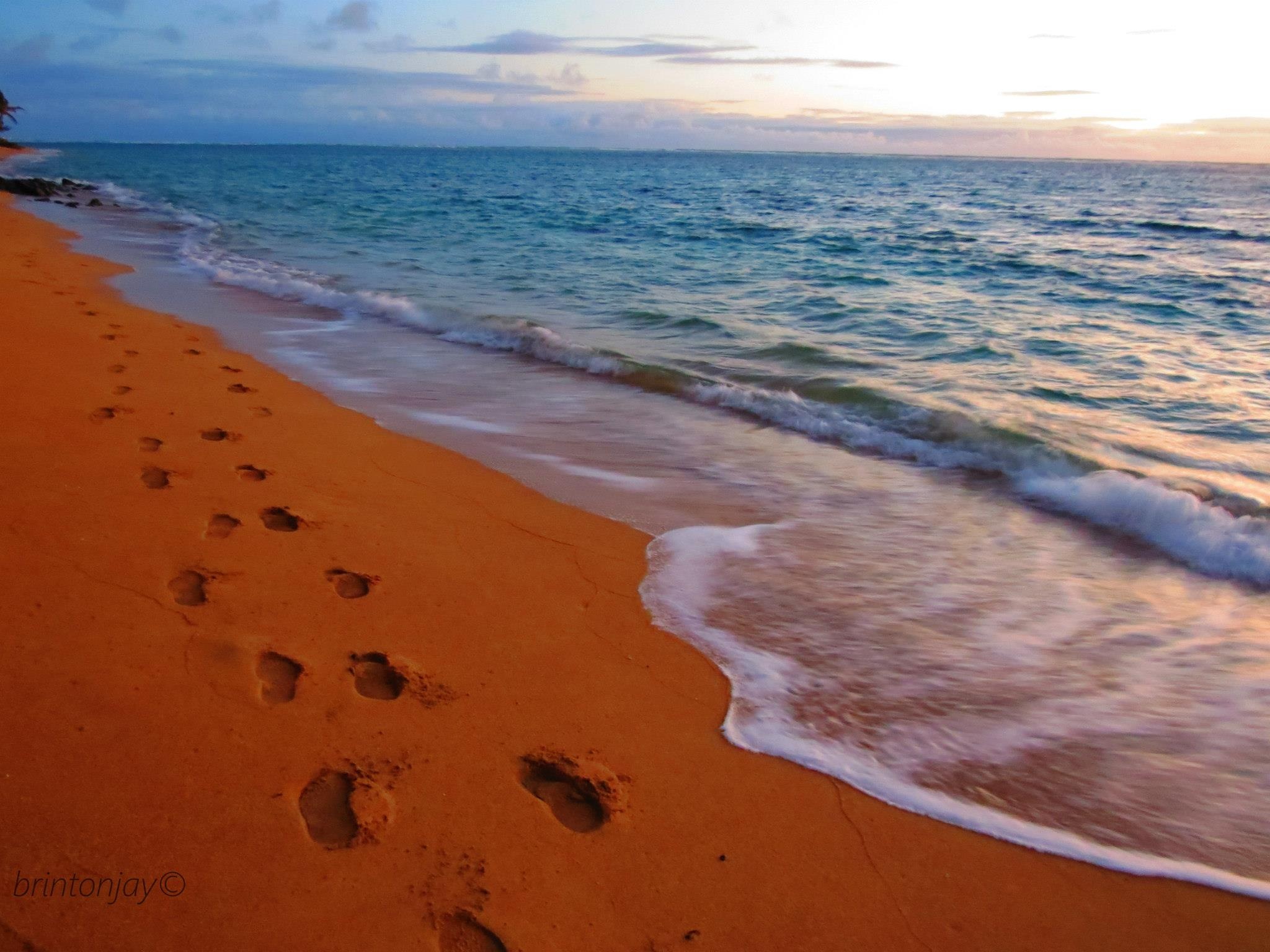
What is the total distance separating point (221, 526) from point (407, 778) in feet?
6.49

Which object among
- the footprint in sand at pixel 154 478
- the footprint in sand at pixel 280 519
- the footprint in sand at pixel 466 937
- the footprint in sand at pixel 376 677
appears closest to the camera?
A: the footprint in sand at pixel 466 937

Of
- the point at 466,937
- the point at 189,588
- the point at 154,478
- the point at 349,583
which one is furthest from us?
the point at 154,478

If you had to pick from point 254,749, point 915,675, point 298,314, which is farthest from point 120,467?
point 298,314

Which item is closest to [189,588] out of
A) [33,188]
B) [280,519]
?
[280,519]

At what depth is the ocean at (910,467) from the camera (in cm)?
293

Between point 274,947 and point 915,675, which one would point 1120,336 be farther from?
point 274,947

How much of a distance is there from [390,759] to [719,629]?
1579 mm

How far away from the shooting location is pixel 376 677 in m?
2.93

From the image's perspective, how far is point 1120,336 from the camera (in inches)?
420

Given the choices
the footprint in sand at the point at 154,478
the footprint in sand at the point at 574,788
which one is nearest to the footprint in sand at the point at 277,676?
the footprint in sand at the point at 574,788

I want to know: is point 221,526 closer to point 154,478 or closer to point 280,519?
point 280,519

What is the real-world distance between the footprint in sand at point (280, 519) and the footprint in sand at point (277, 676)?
42.7 inches

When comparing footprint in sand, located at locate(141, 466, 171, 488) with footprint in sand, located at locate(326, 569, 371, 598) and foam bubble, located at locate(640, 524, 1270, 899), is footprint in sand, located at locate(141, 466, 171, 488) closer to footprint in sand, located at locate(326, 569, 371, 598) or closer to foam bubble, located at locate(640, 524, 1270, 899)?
footprint in sand, located at locate(326, 569, 371, 598)

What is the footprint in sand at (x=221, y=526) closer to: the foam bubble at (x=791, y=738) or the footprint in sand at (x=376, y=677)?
the footprint in sand at (x=376, y=677)
